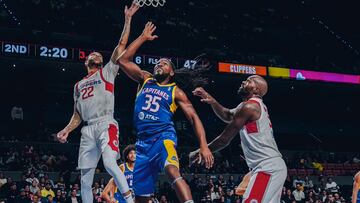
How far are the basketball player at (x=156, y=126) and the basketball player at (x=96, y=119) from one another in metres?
0.59

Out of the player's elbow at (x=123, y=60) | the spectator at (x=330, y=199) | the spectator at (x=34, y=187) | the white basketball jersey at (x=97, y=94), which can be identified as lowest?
the spectator at (x=330, y=199)

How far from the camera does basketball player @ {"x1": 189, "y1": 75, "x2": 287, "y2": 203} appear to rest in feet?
19.8

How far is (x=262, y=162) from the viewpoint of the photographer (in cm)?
619

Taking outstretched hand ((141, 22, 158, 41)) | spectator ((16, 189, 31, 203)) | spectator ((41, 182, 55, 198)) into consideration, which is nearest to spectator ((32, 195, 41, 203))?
spectator ((16, 189, 31, 203))

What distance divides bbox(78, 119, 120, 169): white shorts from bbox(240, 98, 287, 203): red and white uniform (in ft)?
6.28

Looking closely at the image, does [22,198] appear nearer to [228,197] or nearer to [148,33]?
[228,197]

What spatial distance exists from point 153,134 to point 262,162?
137cm

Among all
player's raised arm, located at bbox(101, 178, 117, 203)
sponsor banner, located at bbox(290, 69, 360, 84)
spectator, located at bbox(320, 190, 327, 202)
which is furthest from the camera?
sponsor banner, located at bbox(290, 69, 360, 84)

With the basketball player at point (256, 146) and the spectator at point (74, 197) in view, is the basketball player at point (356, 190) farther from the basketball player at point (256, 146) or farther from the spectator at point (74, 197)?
the spectator at point (74, 197)

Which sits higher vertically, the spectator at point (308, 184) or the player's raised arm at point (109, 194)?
the player's raised arm at point (109, 194)

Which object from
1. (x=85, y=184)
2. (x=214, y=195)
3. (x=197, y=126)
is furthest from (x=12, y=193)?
(x=197, y=126)

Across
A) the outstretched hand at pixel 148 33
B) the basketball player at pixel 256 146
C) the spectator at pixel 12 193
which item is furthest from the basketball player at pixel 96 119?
the spectator at pixel 12 193

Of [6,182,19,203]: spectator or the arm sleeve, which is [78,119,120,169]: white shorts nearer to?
the arm sleeve

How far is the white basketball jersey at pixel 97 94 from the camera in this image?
24.3 ft
